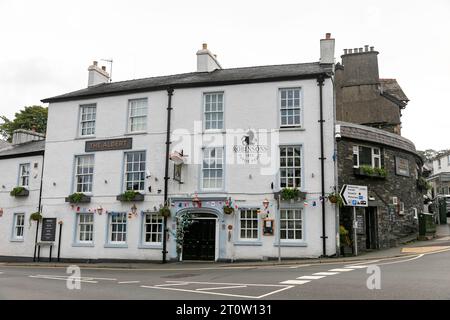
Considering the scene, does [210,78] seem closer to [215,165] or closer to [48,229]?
[215,165]

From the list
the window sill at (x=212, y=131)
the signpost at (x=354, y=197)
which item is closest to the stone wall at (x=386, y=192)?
the signpost at (x=354, y=197)

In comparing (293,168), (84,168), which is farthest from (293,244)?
(84,168)

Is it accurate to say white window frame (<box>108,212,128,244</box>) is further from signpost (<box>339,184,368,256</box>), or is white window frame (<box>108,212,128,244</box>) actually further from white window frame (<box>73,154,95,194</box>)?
signpost (<box>339,184,368,256</box>)

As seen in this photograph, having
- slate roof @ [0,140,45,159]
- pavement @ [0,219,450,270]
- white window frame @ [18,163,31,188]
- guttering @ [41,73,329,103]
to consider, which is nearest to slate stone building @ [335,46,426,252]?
pavement @ [0,219,450,270]

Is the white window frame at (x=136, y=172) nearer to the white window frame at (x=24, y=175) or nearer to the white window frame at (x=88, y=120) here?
the white window frame at (x=88, y=120)

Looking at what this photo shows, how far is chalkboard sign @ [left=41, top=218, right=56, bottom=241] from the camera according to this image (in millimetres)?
23094

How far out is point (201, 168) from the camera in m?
21.2

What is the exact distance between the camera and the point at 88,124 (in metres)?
24.0

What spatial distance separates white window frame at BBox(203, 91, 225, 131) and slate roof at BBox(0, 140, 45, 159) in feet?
34.1

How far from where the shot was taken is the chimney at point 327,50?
21375 millimetres

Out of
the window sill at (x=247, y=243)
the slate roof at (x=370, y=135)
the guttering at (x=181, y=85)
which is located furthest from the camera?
the slate roof at (x=370, y=135)

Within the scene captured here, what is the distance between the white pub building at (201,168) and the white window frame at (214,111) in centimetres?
5
